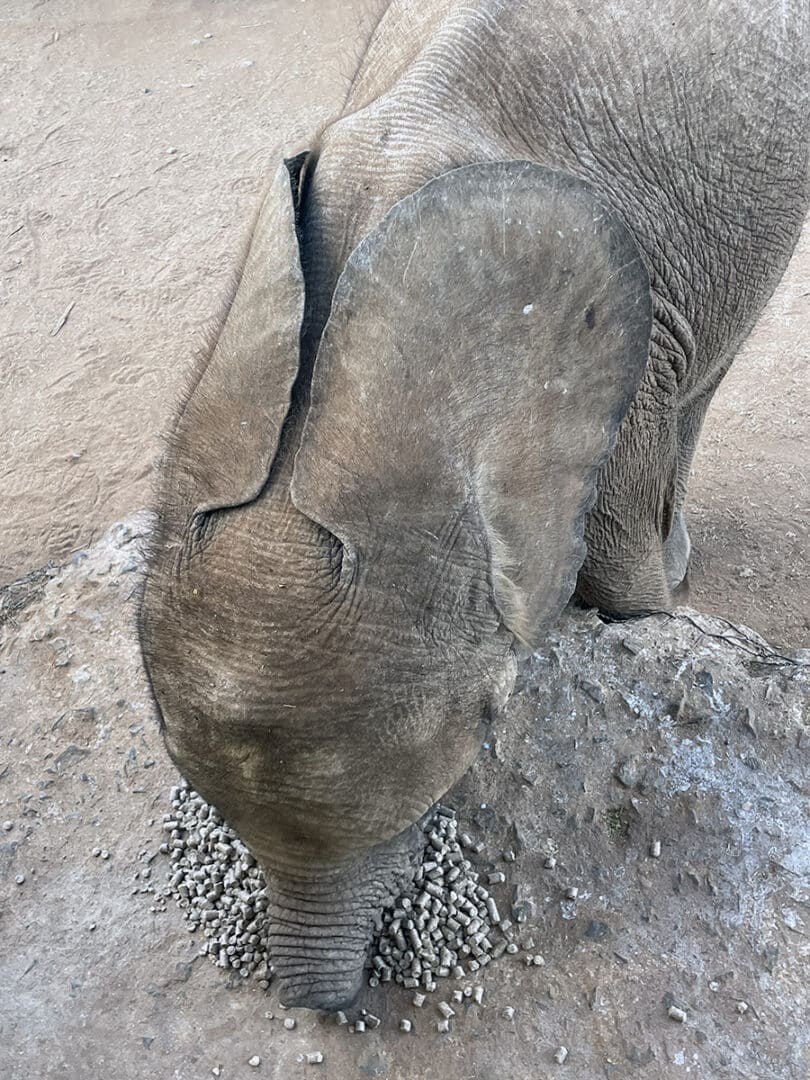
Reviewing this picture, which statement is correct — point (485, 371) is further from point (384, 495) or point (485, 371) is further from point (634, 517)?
point (634, 517)

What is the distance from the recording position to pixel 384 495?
1.97 m

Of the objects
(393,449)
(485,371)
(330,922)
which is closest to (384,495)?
(393,449)

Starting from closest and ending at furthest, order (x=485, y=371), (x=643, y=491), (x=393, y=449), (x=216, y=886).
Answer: (x=393, y=449)
(x=485, y=371)
(x=216, y=886)
(x=643, y=491)

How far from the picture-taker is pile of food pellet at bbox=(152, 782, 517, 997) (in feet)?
9.02

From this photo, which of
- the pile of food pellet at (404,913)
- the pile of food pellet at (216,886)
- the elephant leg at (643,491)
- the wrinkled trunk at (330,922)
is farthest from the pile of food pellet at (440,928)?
the elephant leg at (643,491)

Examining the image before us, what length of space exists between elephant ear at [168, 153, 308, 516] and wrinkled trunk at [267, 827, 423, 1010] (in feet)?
2.75

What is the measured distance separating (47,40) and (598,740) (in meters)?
8.02

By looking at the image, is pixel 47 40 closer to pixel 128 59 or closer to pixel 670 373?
pixel 128 59

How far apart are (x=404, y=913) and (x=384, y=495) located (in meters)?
1.29

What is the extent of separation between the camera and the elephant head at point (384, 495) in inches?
77.4

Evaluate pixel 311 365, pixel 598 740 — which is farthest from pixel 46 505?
pixel 311 365

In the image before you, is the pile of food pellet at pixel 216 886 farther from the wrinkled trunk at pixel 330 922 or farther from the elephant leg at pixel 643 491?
the elephant leg at pixel 643 491

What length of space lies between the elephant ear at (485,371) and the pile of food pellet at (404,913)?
918 millimetres

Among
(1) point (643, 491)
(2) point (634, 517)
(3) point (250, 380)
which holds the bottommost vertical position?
(2) point (634, 517)
